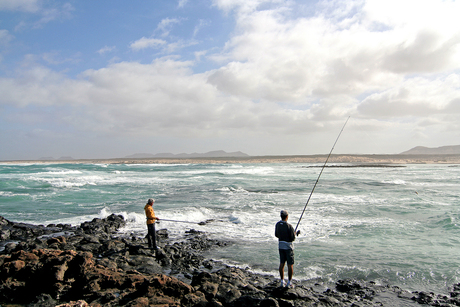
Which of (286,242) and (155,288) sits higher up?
(286,242)

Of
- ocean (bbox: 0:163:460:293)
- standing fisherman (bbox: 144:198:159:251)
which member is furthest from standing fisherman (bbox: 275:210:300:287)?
standing fisherman (bbox: 144:198:159:251)

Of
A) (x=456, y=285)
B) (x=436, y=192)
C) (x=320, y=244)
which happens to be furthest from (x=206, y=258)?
(x=436, y=192)

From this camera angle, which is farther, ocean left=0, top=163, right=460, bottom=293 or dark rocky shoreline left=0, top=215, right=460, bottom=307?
ocean left=0, top=163, right=460, bottom=293

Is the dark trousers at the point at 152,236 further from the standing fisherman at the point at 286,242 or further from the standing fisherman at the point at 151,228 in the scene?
the standing fisherman at the point at 286,242

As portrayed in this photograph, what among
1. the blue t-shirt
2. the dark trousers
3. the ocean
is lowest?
the ocean

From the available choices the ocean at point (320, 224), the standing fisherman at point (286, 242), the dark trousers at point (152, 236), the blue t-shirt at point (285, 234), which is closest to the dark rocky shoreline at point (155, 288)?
the standing fisherman at point (286, 242)

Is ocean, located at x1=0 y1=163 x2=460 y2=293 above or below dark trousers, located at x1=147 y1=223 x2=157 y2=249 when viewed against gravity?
below

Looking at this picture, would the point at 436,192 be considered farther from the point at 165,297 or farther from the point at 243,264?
the point at 165,297

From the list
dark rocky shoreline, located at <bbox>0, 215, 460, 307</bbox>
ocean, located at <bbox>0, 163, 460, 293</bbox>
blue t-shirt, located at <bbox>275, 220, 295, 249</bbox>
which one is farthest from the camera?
ocean, located at <bbox>0, 163, 460, 293</bbox>

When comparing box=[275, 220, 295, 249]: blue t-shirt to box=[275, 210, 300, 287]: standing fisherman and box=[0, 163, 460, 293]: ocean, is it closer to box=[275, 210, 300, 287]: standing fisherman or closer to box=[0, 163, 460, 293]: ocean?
box=[275, 210, 300, 287]: standing fisherman

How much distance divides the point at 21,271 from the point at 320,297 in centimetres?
600

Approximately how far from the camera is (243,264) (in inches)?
304

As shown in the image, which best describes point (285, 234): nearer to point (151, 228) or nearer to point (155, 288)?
point (155, 288)

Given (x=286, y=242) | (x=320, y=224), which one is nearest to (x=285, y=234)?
(x=286, y=242)
